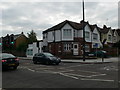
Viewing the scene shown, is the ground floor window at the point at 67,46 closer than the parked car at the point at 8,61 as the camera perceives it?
No

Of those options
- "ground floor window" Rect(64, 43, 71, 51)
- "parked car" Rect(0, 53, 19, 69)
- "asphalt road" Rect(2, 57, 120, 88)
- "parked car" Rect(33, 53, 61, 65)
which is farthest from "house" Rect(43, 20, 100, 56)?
"asphalt road" Rect(2, 57, 120, 88)

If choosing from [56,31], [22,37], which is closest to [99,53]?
[56,31]

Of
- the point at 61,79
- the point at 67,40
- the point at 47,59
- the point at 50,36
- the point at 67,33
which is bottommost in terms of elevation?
the point at 61,79

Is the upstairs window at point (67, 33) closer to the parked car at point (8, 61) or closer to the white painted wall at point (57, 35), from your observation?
the white painted wall at point (57, 35)

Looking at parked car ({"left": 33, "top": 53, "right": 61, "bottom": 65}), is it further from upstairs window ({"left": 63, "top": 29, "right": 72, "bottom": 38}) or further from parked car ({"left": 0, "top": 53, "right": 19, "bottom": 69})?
upstairs window ({"left": 63, "top": 29, "right": 72, "bottom": 38})

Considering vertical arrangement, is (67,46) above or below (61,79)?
above

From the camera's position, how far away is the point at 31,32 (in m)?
80.6

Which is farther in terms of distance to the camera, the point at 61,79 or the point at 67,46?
the point at 67,46

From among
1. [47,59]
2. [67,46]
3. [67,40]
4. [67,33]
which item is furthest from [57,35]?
[47,59]

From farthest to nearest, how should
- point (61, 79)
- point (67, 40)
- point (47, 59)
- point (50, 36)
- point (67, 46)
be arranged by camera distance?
point (50, 36) < point (67, 40) < point (67, 46) < point (47, 59) < point (61, 79)

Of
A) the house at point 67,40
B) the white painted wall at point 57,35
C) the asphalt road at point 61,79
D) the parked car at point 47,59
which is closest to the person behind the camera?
the asphalt road at point 61,79

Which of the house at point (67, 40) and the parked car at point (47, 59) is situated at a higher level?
the house at point (67, 40)

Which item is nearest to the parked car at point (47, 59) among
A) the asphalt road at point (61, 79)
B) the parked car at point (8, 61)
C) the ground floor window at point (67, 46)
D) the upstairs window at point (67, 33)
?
the parked car at point (8, 61)

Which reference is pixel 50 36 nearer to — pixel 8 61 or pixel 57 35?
pixel 57 35
